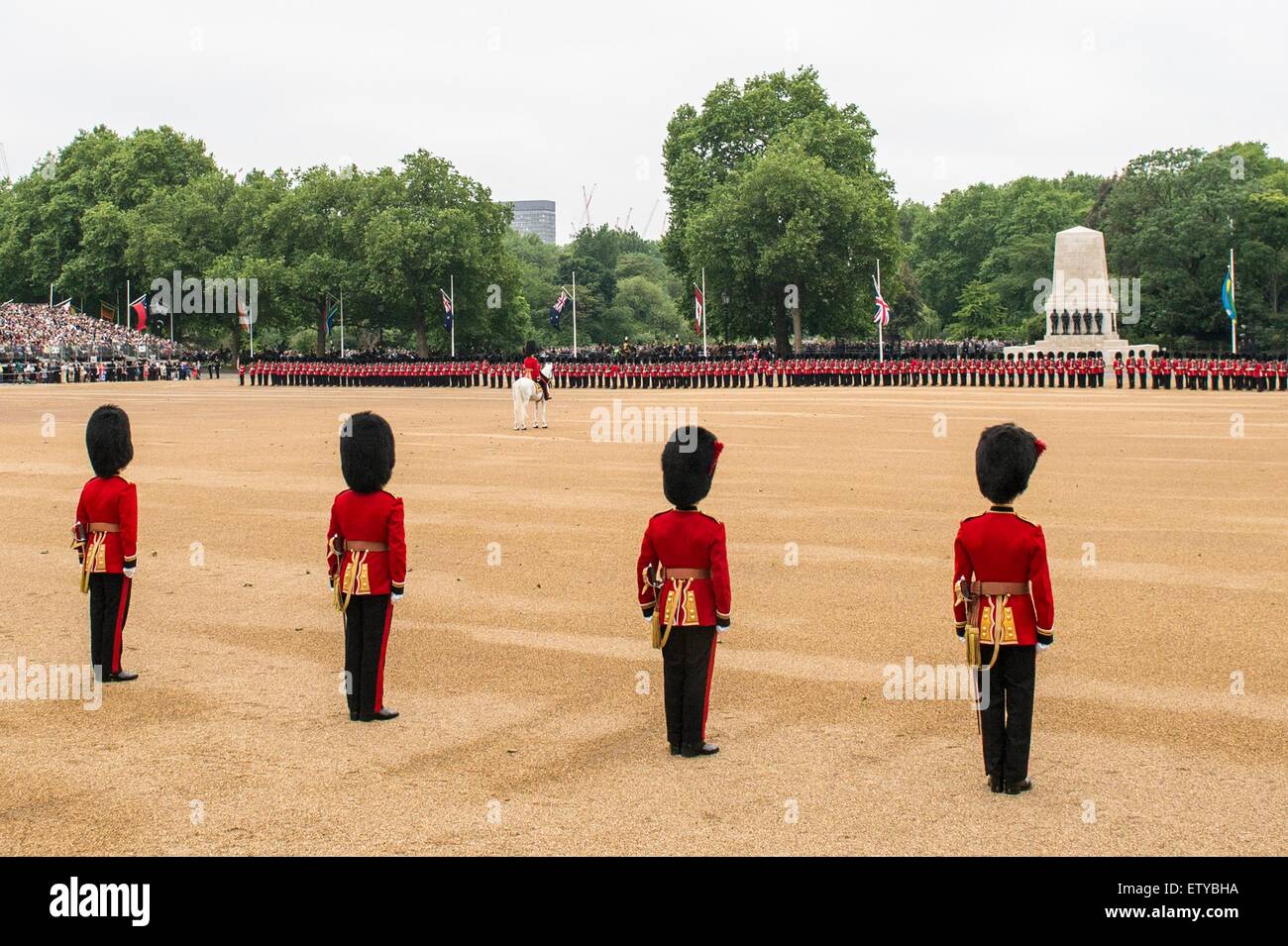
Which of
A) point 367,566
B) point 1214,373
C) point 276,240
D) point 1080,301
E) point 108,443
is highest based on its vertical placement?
point 276,240

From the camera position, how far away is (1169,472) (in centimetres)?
1998

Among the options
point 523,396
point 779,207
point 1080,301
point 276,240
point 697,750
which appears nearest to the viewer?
point 697,750

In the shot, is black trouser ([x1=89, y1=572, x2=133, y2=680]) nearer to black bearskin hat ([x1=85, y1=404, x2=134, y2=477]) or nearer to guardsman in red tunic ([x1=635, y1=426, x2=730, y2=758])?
black bearskin hat ([x1=85, y1=404, x2=134, y2=477])

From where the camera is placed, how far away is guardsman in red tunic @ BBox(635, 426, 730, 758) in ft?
23.7

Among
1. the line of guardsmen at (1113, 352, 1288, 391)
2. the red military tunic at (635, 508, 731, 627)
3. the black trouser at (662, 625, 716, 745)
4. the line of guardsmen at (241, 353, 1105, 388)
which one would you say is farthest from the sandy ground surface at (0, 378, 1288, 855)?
the line of guardsmen at (241, 353, 1105, 388)

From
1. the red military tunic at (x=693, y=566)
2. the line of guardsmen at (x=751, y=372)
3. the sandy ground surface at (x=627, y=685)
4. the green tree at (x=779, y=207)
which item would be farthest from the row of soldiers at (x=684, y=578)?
the green tree at (x=779, y=207)

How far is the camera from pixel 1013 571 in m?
6.70

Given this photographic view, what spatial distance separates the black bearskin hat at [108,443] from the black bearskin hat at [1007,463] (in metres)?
5.42

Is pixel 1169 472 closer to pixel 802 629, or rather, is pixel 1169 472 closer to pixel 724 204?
pixel 802 629

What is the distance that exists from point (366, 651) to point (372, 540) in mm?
625

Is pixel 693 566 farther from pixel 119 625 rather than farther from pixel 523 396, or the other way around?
pixel 523 396

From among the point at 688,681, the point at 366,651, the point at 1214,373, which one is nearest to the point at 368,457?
the point at 366,651

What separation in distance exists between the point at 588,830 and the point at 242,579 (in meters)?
6.94

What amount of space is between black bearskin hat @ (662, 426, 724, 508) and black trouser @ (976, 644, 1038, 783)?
A: 171 centimetres
